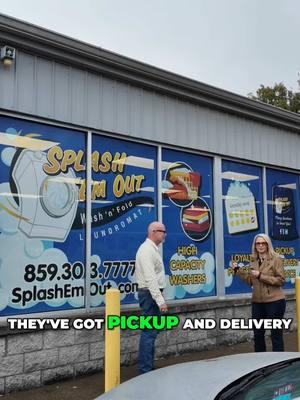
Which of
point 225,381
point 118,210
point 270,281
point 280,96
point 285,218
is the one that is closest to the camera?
point 225,381

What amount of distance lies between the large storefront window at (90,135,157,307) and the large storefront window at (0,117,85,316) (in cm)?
24

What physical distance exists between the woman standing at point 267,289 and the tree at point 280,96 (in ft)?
89.4

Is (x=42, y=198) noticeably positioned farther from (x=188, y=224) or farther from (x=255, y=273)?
(x=255, y=273)

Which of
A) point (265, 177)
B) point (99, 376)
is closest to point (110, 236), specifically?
point (99, 376)

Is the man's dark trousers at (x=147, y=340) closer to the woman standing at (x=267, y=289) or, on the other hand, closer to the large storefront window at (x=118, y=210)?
the large storefront window at (x=118, y=210)

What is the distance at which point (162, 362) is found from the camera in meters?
6.66

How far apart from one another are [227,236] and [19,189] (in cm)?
383

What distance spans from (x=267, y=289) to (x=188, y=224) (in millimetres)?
2103

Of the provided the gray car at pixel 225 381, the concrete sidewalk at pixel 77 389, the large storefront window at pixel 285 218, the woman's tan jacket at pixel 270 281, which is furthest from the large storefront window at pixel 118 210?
the gray car at pixel 225 381

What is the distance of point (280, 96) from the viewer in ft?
106

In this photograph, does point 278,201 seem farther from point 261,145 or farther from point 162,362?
point 162,362

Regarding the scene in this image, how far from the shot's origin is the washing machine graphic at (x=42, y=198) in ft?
18.9

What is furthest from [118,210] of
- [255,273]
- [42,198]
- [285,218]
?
[285,218]

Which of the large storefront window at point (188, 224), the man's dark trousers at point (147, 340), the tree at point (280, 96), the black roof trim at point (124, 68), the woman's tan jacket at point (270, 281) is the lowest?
the man's dark trousers at point (147, 340)
